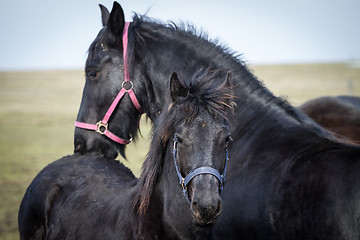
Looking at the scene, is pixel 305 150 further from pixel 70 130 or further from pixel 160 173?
pixel 70 130

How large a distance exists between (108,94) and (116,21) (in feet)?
2.44

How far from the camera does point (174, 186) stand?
8.93ft

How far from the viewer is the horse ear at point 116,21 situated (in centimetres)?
367

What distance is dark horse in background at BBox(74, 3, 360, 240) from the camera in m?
2.43

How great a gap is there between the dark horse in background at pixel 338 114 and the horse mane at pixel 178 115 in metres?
3.38

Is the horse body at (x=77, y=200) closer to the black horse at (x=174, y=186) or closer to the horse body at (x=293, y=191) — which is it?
the black horse at (x=174, y=186)

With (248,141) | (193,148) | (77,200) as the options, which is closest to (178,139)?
(193,148)

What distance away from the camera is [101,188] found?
3609 millimetres

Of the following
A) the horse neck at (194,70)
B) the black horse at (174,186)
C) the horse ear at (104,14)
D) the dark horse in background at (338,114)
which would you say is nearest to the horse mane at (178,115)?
the black horse at (174,186)

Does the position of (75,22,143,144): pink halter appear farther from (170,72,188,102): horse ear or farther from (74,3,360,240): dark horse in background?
(170,72,188,102): horse ear

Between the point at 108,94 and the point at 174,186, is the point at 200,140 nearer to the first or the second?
the point at 174,186

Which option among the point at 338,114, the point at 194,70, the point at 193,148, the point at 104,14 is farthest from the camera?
the point at 338,114

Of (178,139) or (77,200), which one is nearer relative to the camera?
(178,139)

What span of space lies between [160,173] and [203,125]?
1.91 feet
